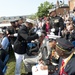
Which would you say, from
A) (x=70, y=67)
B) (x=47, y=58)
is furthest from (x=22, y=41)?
(x=70, y=67)

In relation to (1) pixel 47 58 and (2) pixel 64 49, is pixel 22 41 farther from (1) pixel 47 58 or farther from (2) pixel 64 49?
(2) pixel 64 49

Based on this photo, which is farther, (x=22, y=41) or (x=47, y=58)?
(x=22, y=41)

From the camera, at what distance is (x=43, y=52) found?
760cm

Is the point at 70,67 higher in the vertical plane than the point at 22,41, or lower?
higher

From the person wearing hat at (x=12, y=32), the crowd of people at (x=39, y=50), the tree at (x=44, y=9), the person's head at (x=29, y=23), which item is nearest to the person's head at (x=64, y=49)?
the crowd of people at (x=39, y=50)

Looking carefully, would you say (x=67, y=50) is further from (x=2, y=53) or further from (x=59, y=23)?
(x=59, y=23)

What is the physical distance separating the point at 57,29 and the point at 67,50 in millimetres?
6844

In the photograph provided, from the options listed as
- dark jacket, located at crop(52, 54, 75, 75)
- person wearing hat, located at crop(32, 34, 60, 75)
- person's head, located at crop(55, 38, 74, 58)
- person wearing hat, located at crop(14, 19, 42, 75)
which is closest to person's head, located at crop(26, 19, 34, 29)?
person wearing hat, located at crop(14, 19, 42, 75)

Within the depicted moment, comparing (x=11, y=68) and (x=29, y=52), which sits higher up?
(x=29, y=52)

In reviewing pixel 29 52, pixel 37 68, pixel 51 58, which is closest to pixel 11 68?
pixel 29 52

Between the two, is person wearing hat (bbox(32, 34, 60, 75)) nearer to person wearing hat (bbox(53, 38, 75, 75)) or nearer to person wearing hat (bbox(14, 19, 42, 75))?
person wearing hat (bbox(14, 19, 42, 75))

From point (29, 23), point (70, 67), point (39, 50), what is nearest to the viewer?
Answer: point (70, 67)

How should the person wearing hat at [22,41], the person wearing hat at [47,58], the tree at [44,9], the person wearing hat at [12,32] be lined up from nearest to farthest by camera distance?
1. the person wearing hat at [47,58]
2. the person wearing hat at [22,41]
3. the person wearing hat at [12,32]
4. the tree at [44,9]

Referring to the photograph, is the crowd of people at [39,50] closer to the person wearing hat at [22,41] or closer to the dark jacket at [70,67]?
the person wearing hat at [22,41]
